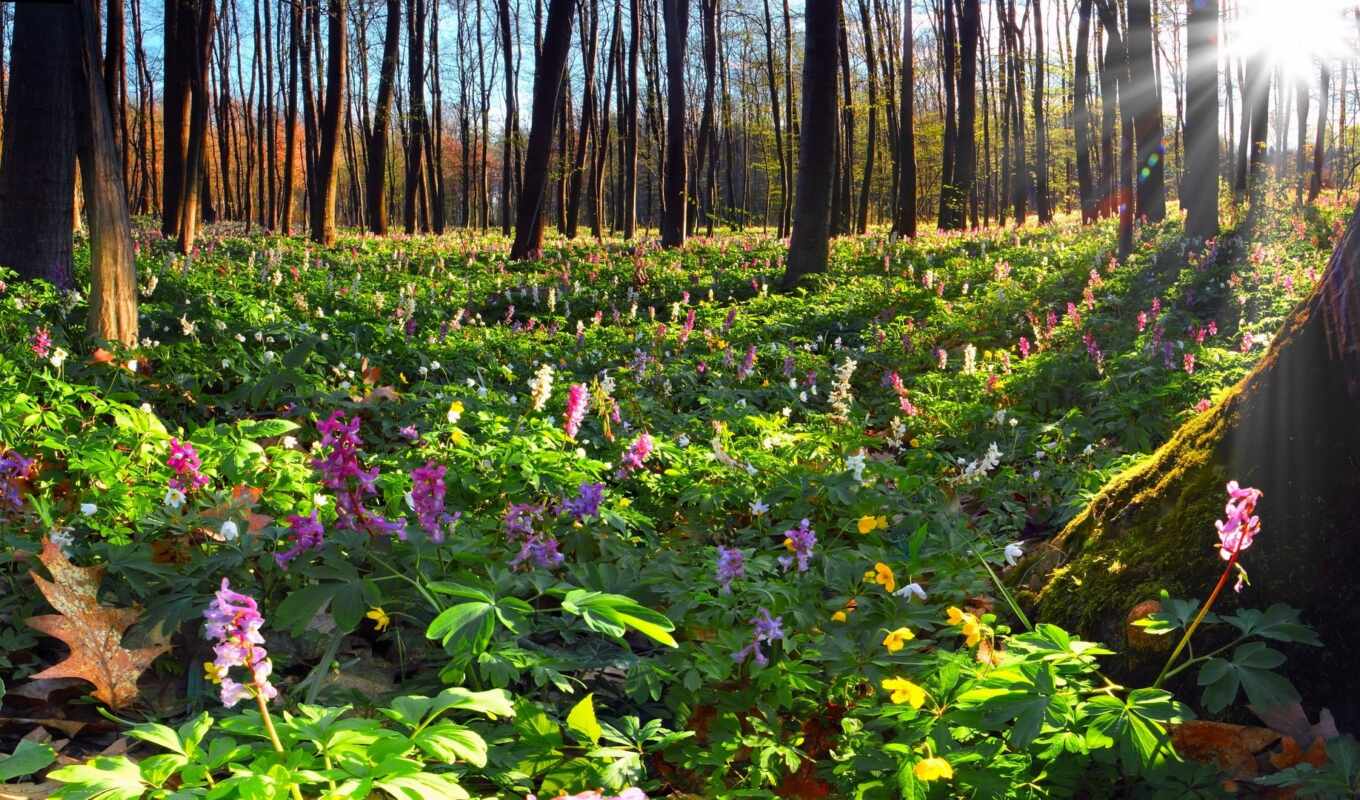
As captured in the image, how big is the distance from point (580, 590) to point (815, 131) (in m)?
10.9

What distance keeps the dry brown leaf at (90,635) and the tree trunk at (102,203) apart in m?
3.83

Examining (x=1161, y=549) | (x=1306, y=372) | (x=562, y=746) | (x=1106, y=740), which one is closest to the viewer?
(x=1106, y=740)

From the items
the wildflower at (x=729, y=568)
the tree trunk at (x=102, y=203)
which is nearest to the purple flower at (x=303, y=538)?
the wildflower at (x=729, y=568)

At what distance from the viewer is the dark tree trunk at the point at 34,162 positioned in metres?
7.73

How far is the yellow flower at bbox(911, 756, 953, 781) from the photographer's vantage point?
1595 mm

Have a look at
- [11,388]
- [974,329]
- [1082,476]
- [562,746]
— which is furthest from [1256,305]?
[11,388]

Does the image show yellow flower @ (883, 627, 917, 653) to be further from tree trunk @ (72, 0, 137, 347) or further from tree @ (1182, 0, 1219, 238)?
tree @ (1182, 0, 1219, 238)

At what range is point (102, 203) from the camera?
18.9 ft

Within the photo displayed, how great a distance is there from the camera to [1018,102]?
38.8m

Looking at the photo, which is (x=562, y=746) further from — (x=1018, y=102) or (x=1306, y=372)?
(x=1018, y=102)

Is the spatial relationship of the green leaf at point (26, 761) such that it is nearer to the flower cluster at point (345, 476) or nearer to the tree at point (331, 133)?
the flower cluster at point (345, 476)

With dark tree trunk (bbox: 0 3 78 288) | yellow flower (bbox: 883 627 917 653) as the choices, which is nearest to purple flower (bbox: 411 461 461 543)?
yellow flower (bbox: 883 627 917 653)

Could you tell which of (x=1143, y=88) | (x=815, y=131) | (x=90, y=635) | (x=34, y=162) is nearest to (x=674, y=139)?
(x=815, y=131)

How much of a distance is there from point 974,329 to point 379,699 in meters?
7.55
